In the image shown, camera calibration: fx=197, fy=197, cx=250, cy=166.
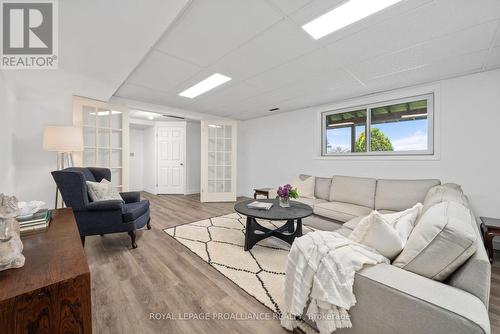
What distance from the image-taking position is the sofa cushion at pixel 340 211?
264 cm

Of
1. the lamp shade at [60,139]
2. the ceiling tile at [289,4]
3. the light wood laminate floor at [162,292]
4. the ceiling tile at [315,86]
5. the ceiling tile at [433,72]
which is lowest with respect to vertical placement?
the light wood laminate floor at [162,292]

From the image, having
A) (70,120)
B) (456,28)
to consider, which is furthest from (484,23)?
(70,120)

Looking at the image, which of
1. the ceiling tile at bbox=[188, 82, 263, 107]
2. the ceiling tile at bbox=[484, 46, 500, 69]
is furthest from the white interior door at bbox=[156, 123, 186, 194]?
the ceiling tile at bbox=[484, 46, 500, 69]

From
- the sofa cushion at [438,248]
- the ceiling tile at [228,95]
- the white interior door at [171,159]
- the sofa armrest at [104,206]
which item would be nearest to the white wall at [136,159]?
the white interior door at [171,159]

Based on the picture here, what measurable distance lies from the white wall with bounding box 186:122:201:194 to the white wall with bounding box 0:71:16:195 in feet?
11.8

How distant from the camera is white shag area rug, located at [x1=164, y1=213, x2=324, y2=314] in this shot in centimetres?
169

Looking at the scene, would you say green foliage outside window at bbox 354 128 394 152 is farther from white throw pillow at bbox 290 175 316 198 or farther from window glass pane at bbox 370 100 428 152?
white throw pillow at bbox 290 175 316 198

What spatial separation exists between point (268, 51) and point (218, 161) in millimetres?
3566

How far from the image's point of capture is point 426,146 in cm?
297

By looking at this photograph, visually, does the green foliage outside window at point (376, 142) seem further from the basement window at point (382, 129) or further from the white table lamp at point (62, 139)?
the white table lamp at point (62, 139)

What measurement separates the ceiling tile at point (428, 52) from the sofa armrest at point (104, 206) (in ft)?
10.5

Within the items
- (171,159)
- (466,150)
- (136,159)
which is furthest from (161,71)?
(136,159)

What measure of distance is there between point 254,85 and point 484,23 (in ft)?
7.65

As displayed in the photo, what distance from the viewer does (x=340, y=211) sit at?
107 inches
